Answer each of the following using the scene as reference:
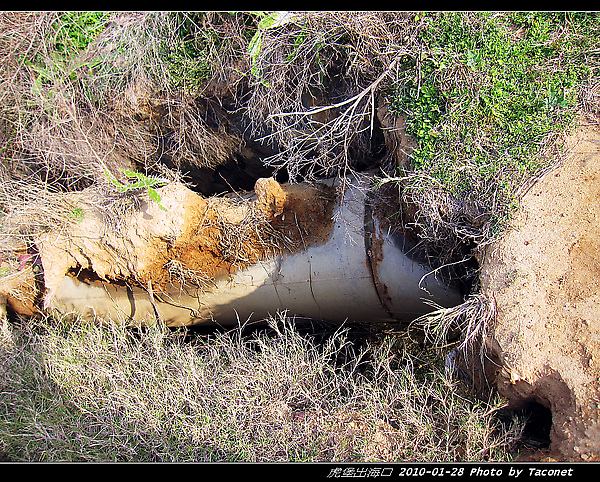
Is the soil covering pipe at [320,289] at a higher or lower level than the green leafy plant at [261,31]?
lower

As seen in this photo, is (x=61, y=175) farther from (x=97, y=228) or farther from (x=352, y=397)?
(x=352, y=397)

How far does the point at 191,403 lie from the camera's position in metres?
3.29

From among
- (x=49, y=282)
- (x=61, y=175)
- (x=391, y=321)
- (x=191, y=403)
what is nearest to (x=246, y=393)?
(x=191, y=403)

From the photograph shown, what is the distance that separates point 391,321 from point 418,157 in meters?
1.78

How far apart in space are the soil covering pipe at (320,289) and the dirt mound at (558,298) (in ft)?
2.31

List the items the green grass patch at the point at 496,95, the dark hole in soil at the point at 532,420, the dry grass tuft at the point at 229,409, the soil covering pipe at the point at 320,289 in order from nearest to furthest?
the dark hole in soil at the point at 532,420, the dry grass tuft at the point at 229,409, the green grass patch at the point at 496,95, the soil covering pipe at the point at 320,289

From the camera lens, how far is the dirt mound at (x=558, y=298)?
2449 millimetres

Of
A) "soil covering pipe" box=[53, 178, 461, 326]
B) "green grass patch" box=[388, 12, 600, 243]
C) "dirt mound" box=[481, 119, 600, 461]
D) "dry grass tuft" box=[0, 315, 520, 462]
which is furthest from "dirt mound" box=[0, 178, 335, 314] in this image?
"dirt mound" box=[481, 119, 600, 461]

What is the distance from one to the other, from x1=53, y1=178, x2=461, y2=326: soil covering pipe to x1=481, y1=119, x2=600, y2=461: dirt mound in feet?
2.31

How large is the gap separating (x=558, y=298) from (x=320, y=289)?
6.89ft

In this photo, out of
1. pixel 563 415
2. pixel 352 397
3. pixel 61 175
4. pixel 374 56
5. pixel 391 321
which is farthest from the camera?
pixel 61 175

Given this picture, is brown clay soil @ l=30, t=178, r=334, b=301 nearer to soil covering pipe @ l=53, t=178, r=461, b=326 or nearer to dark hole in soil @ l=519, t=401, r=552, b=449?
soil covering pipe @ l=53, t=178, r=461, b=326

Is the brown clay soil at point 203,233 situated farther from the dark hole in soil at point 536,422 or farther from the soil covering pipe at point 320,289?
the dark hole in soil at point 536,422

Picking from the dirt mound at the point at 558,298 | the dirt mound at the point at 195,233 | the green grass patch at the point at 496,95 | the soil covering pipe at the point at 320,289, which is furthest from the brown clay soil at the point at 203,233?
the dirt mound at the point at 558,298
